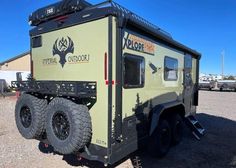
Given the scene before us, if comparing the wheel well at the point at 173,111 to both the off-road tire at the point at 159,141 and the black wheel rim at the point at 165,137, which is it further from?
the black wheel rim at the point at 165,137

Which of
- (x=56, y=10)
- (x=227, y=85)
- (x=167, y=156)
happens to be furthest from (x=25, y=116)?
(x=227, y=85)

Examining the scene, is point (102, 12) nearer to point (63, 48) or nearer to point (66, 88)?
point (63, 48)

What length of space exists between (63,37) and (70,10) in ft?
1.59

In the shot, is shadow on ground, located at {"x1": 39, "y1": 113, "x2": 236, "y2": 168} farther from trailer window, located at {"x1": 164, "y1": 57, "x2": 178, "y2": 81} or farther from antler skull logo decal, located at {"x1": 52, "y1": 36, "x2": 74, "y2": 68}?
antler skull logo decal, located at {"x1": 52, "y1": 36, "x2": 74, "y2": 68}

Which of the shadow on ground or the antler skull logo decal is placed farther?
the shadow on ground

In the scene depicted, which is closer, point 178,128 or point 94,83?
point 94,83

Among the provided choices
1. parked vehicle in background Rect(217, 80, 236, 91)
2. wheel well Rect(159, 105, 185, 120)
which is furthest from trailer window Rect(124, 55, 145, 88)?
parked vehicle in background Rect(217, 80, 236, 91)

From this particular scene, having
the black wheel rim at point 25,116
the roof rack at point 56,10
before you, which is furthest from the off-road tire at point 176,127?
the roof rack at point 56,10

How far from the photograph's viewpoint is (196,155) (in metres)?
5.50

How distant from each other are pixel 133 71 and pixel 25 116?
2172mm

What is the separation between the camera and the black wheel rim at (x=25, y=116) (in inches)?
171

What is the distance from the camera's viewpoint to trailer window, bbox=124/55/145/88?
12.6 ft

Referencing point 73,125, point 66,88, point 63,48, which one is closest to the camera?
point 73,125

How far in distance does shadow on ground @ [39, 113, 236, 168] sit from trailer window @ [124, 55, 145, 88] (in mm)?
1609
